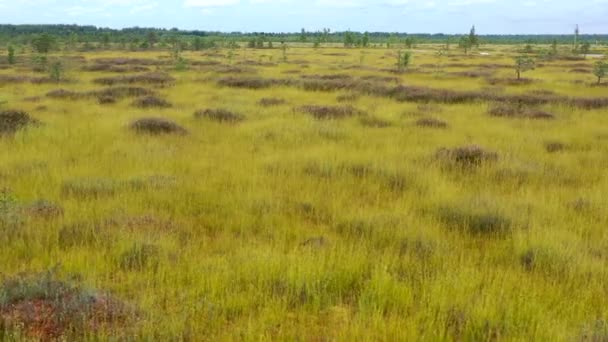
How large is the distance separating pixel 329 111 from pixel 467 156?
7083 mm

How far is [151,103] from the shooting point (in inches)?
771

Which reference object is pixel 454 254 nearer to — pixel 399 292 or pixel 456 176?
pixel 399 292

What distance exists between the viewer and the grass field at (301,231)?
4.56 meters

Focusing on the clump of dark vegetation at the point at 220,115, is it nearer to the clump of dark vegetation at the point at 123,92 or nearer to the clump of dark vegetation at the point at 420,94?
the clump of dark vegetation at the point at 123,92

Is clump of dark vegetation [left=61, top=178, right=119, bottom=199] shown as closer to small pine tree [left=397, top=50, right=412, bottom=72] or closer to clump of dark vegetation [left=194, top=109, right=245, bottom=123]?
clump of dark vegetation [left=194, top=109, right=245, bottom=123]

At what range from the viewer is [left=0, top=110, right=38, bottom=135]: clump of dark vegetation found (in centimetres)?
1363

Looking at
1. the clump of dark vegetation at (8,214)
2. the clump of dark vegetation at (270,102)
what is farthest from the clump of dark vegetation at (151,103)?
the clump of dark vegetation at (8,214)

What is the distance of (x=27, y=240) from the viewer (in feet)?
20.7

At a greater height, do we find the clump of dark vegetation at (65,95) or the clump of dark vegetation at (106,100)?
the clump of dark vegetation at (65,95)

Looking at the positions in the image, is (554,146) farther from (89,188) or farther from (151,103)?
(151,103)

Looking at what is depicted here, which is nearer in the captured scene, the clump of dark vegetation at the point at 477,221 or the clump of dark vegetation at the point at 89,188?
the clump of dark vegetation at the point at 477,221

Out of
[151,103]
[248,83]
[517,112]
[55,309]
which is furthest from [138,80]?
[55,309]

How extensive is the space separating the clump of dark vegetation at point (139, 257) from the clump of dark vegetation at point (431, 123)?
37.4ft

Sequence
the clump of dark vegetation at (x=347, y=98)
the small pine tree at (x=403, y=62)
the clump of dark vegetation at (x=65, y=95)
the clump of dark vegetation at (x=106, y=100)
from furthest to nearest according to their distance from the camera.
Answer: the small pine tree at (x=403, y=62) < the clump of dark vegetation at (x=347, y=98) < the clump of dark vegetation at (x=65, y=95) < the clump of dark vegetation at (x=106, y=100)
